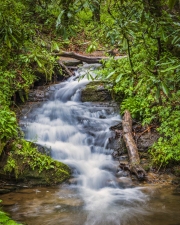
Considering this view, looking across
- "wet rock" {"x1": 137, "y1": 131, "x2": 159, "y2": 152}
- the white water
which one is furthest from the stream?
"wet rock" {"x1": 137, "y1": 131, "x2": 159, "y2": 152}

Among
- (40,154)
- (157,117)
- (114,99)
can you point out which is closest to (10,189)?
(40,154)

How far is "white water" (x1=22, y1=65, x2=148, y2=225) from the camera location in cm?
451

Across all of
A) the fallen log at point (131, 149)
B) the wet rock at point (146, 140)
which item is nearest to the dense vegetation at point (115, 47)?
the wet rock at point (146, 140)

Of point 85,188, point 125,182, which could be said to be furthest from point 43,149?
point 125,182

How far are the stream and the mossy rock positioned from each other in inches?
11.6

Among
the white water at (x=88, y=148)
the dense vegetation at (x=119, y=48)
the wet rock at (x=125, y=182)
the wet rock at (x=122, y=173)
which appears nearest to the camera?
the dense vegetation at (x=119, y=48)

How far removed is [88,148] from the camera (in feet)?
22.7

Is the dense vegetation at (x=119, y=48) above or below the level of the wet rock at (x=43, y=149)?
above

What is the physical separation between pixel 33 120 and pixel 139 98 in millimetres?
3404

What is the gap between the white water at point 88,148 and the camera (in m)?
4.51

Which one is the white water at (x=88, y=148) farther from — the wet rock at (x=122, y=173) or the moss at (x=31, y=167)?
the moss at (x=31, y=167)

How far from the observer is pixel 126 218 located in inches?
163

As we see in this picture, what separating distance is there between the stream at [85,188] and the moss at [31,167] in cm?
23

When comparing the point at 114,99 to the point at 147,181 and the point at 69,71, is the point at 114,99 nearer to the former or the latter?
the point at 69,71
